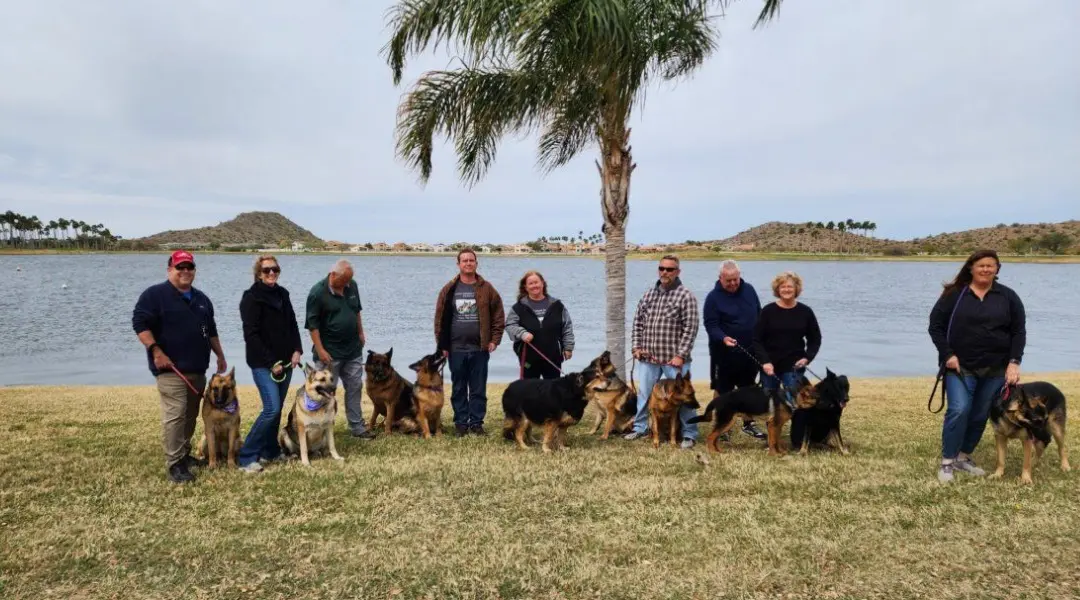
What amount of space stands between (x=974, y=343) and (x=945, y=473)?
1171 millimetres

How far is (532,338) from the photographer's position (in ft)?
24.0

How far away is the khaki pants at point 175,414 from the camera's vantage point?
5.48m

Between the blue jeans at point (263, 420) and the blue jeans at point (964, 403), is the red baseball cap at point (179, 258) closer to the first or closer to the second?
the blue jeans at point (263, 420)

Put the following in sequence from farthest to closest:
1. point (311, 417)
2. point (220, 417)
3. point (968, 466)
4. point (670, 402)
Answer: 1. point (670, 402)
2. point (311, 417)
3. point (220, 417)
4. point (968, 466)

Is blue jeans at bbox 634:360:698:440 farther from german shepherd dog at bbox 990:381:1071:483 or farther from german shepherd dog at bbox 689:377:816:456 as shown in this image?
german shepherd dog at bbox 990:381:1071:483

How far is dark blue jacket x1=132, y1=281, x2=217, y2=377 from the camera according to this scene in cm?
535

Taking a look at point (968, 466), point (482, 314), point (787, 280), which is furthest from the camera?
point (482, 314)

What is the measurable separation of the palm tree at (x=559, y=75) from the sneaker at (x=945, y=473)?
416cm

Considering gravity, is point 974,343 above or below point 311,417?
above

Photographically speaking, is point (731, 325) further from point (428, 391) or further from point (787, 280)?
point (428, 391)

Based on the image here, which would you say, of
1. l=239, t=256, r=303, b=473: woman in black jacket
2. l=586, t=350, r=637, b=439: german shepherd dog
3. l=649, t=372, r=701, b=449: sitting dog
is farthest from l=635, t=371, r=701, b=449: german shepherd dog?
l=239, t=256, r=303, b=473: woman in black jacket

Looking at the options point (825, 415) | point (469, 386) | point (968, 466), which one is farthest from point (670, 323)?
point (968, 466)

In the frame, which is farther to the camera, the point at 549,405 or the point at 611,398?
the point at 611,398

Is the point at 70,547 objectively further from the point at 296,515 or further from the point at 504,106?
the point at 504,106
